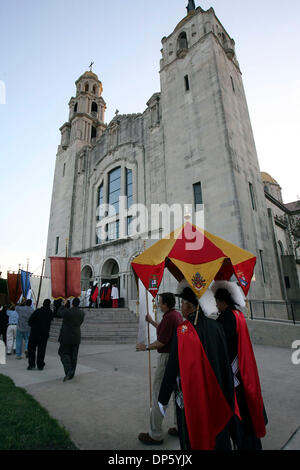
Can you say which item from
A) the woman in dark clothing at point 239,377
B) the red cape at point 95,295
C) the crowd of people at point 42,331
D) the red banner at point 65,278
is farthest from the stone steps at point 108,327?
the woman in dark clothing at point 239,377

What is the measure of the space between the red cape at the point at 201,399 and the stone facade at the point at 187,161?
1206 cm

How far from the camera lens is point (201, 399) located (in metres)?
2.43

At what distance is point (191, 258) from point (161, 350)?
1367mm

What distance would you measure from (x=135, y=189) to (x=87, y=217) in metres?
7.45

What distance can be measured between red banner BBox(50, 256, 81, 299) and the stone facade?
753 cm

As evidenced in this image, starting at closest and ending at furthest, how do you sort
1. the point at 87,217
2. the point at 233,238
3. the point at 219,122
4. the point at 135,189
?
the point at 233,238
the point at 219,122
the point at 135,189
the point at 87,217

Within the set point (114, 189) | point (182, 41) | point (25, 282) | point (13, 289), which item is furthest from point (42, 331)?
point (182, 41)

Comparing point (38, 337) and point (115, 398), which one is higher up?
point (38, 337)

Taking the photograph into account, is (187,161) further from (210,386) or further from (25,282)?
(210,386)

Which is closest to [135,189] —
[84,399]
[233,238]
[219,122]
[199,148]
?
[199,148]

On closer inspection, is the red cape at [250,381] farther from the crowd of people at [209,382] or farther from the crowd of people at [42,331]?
the crowd of people at [42,331]

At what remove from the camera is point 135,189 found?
21.5m

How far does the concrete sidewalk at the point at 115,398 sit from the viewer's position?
314 cm
